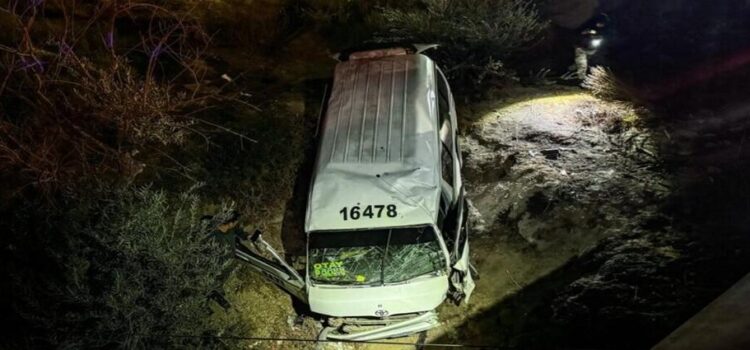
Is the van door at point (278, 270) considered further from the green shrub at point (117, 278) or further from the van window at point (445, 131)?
the van window at point (445, 131)

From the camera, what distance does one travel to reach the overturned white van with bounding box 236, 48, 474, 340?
641 cm

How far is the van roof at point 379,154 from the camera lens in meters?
6.46

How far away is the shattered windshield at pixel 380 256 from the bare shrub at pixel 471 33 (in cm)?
541

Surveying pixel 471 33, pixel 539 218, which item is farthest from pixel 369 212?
pixel 471 33

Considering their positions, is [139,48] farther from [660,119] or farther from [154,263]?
[660,119]

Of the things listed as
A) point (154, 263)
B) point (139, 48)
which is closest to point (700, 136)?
point (154, 263)

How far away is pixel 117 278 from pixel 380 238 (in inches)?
115

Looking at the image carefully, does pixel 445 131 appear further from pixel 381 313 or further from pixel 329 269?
pixel 381 313

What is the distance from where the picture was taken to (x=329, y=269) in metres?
6.53

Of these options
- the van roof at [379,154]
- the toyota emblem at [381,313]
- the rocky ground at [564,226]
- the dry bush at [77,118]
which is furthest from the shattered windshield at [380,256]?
the dry bush at [77,118]

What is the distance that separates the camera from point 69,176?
7828 mm

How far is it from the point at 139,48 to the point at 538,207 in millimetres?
9115

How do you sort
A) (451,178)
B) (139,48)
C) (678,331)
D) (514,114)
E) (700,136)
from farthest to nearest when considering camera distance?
→ (139,48) → (514,114) → (700,136) → (451,178) → (678,331)

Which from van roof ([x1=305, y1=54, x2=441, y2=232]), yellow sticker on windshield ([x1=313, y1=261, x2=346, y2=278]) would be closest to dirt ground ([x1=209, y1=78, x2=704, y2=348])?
yellow sticker on windshield ([x1=313, y1=261, x2=346, y2=278])
